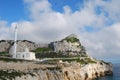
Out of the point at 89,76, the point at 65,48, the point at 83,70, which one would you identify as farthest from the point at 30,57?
the point at 65,48

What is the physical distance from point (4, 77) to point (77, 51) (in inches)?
4571

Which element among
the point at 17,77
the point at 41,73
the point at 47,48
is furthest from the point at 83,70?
the point at 17,77

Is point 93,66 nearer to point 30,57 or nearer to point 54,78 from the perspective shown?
point 30,57

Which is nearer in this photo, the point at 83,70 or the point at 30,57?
the point at 30,57

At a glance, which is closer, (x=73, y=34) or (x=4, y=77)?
(x=4, y=77)

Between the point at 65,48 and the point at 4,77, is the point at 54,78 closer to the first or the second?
the point at 4,77

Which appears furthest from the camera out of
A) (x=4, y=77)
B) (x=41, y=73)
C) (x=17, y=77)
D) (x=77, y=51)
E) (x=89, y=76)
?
(x=77, y=51)

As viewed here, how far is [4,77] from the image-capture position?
45844mm

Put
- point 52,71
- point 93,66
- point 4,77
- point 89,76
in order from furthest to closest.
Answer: point 93,66 < point 89,76 < point 52,71 < point 4,77

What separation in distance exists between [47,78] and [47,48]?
105046 millimetres

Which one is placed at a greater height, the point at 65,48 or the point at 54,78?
the point at 65,48

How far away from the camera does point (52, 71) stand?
229ft

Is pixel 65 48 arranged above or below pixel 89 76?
above

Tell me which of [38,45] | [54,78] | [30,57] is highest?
[38,45]
